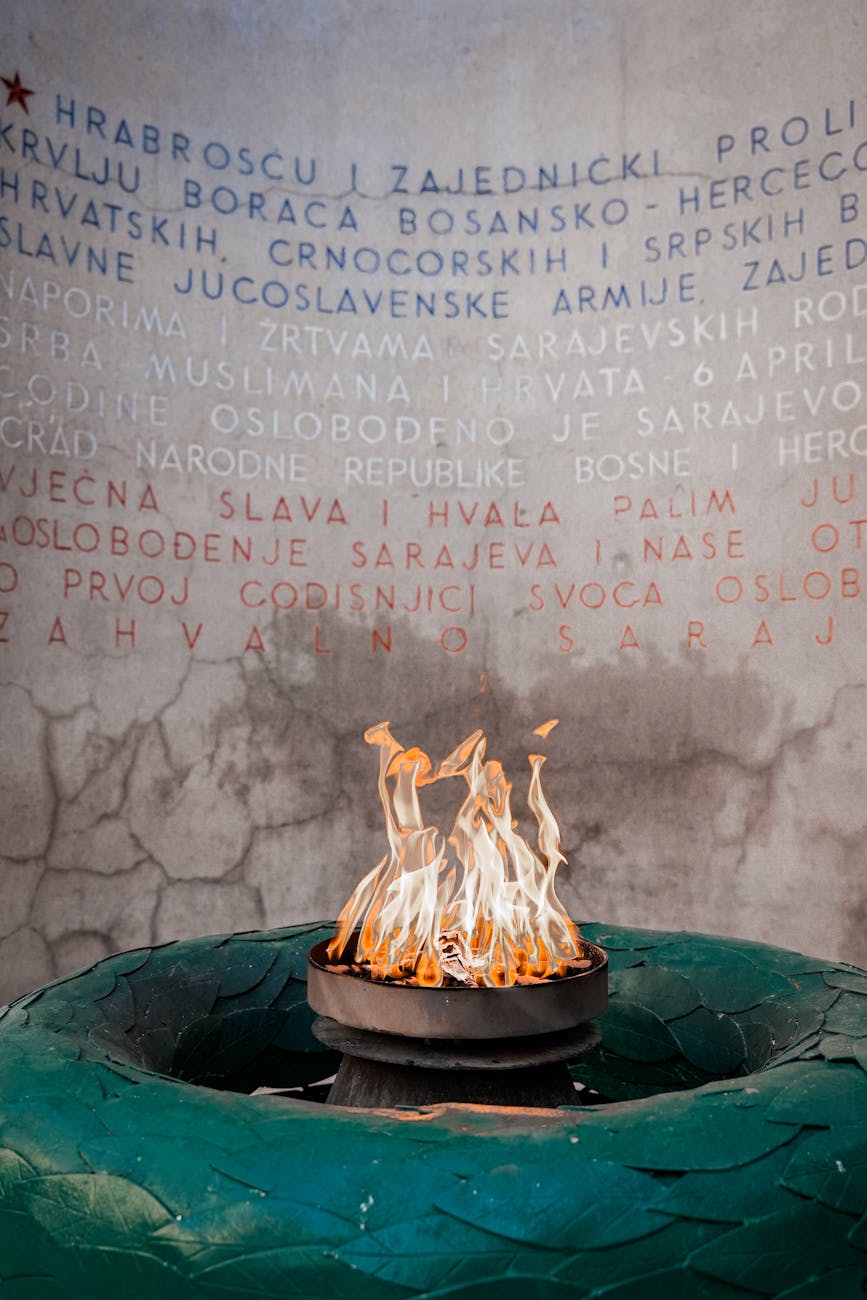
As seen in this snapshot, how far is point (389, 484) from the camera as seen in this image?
4691 mm

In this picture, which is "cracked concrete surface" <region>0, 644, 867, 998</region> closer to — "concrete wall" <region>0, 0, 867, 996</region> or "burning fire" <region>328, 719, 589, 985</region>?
"concrete wall" <region>0, 0, 867, 996</region>

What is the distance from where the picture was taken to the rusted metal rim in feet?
6.09

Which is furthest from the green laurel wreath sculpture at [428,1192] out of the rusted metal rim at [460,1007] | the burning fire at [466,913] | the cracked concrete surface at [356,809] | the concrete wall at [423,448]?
the concrete wall at [423,448]

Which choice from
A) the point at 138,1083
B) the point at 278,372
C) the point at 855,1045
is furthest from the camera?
the point at 278,372

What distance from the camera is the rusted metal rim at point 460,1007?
1.86 m

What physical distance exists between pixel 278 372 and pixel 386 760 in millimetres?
2492

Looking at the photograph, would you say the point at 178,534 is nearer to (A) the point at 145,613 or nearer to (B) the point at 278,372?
(A) the point at 145,613

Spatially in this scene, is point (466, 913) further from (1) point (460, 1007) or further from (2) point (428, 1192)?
(2) point (428, 1192)

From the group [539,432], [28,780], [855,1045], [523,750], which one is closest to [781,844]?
[523,750]

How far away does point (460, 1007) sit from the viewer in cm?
185

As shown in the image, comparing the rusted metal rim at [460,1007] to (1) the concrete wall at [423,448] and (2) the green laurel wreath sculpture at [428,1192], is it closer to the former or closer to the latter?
(2) the green laurel wreath sculpture at [428,1192]

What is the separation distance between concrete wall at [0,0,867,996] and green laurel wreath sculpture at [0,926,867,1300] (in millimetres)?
2555

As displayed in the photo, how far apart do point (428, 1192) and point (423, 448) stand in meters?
3.68

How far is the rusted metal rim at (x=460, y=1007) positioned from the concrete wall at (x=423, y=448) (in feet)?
7.94
